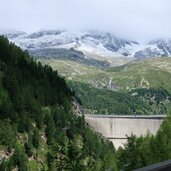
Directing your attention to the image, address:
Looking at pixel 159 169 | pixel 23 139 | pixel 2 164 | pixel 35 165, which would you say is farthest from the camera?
pixel 23 139

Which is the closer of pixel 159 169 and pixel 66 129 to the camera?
pixel 159 169

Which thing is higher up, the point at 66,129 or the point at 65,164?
the point at 65,164

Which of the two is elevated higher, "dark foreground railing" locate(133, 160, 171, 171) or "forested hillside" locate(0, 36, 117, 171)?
"dark foreground railing" locate(133, 160, 171, 171)

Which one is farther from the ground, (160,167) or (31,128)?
(160,167)

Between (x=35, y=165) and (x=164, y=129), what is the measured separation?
286ft

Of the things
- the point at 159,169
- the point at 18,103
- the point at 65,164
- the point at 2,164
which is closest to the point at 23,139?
the point at 18,103

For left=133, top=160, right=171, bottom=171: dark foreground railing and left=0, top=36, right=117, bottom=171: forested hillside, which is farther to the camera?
left=0, top=36, right=117, bottom=171: forested hillside

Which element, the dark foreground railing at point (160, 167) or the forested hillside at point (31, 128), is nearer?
the dark foreground railing at point (160, 167)

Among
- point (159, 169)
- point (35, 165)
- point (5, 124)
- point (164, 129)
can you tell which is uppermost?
point (159, 169)

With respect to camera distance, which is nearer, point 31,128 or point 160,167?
point 160,167

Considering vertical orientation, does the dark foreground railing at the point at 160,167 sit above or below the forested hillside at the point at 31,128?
above

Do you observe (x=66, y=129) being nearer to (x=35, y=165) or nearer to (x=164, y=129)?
(x=35, y=165)

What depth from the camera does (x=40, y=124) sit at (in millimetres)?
176375

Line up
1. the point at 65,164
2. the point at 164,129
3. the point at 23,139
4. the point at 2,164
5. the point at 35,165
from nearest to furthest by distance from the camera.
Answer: the point at 65,164 < the point at 164,129 < the point at 2,164 < the point at 35,165 < the point at 23,139
